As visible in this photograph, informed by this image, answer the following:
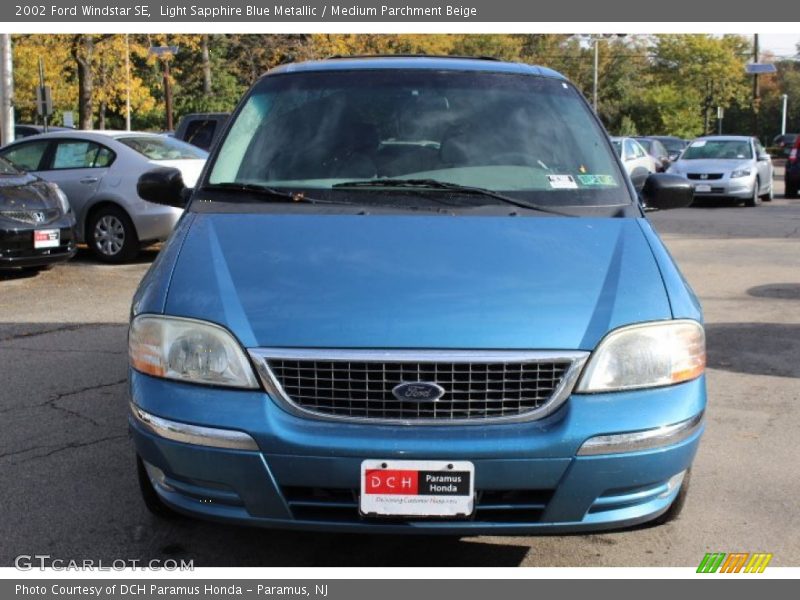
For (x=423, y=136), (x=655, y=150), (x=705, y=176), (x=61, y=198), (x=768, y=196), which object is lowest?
(x=768, y=196)

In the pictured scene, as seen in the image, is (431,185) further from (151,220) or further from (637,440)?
(151,220)

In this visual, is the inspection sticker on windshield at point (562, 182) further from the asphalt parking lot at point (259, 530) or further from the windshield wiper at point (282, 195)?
the asphalt parking lot at point (259, 530)

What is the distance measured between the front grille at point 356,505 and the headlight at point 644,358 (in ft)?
1.27

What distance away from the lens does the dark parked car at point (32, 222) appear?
32.8 feet

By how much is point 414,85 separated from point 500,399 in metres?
1.98

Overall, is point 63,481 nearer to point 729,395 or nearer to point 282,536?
point 282,536

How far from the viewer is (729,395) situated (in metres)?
6.04

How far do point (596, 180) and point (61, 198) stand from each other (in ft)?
26.1

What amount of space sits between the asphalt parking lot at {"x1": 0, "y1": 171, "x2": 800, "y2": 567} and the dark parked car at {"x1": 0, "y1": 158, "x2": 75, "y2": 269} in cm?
125

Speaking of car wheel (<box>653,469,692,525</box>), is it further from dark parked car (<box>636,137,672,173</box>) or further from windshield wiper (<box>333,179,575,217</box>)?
dark parked car (<box>636,137,672,173</box>)

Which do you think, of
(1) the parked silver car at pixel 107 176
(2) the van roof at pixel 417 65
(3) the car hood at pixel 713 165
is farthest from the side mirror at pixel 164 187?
(3) the car hood at pixel 713 165

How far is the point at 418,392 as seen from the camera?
10.2 ft

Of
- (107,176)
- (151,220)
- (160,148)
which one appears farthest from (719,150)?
(107,176)
